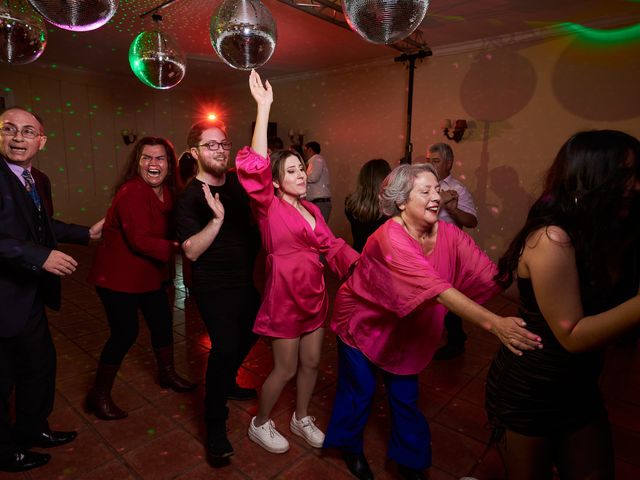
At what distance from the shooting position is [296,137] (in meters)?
7.29

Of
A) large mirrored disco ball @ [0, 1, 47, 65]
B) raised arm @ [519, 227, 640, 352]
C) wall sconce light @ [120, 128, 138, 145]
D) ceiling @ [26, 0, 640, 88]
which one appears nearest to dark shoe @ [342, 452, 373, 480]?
raised arm @ [519, 227, 640, 352]

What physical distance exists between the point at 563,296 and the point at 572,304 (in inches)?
1.3

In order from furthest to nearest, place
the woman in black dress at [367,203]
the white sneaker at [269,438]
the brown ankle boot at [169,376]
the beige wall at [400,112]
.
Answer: the beige wall at [400,112] < the woman in black dress at [367,203] < the brown ankle boot at [169,376] < the white sneaker at [269,438]

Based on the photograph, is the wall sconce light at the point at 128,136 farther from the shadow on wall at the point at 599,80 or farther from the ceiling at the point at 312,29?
the shadow on wall at the point at 599,80

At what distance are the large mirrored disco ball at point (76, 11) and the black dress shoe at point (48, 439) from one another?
6.02 feet

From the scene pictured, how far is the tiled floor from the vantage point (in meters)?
1.84

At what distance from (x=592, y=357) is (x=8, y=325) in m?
2.12

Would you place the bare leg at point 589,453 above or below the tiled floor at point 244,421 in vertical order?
above

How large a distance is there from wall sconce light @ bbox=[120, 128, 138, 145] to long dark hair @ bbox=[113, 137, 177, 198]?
6.31 meters

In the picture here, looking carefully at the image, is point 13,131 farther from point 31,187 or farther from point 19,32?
point 19,32

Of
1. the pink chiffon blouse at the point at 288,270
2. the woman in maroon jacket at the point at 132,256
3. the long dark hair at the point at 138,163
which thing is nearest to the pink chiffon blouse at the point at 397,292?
the pink chiffon blouse at the point at 288,270

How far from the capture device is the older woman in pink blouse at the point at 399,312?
1.54m

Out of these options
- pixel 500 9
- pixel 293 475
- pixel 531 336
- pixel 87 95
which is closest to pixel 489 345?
pixel 293 475

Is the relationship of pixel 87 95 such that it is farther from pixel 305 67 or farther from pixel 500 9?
pixel 500 9
